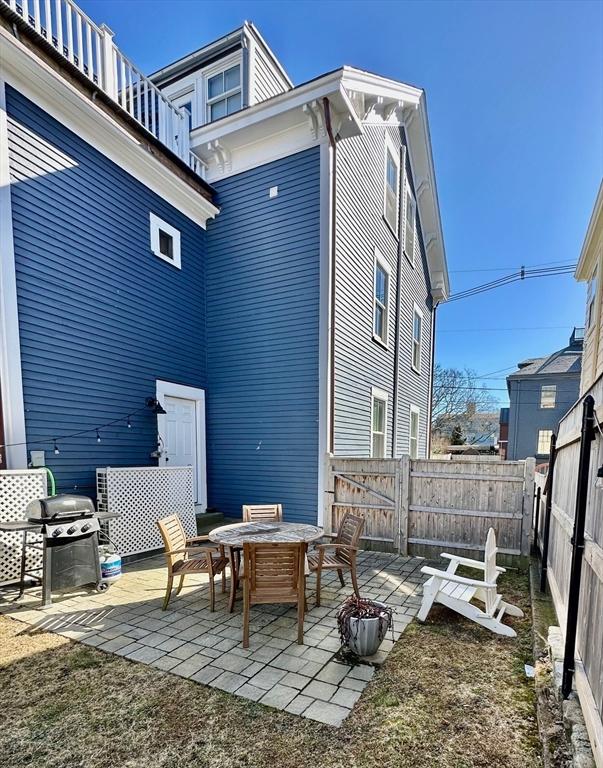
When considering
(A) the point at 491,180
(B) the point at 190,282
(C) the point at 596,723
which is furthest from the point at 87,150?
(A) the point at 491,180

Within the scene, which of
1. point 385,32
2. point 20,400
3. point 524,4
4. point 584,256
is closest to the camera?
point 20,400

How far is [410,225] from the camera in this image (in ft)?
35.6

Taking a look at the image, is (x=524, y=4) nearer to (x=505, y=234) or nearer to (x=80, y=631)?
(x=80, y=631)

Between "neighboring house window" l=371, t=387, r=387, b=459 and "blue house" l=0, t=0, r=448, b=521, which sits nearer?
"blue house" l=0, t=0, r=448, b=521

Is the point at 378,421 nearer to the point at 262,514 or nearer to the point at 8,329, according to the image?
the point at 262,514

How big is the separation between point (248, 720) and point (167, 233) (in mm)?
6825

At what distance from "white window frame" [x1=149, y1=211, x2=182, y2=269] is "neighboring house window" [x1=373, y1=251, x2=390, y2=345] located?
412 centimetres

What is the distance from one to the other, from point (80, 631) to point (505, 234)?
27251 millimetres

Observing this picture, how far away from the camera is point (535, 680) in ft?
8.21

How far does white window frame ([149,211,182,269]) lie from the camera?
643cm

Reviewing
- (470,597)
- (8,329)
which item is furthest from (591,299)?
(8,329)

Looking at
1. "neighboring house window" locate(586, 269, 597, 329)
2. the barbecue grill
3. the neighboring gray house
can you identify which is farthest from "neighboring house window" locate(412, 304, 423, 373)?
the neighboring gray house

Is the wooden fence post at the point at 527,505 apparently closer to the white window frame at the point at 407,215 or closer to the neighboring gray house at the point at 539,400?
the white window frame at the point at 407,215

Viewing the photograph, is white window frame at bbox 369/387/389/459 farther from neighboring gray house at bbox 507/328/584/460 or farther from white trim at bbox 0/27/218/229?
neighboring gray house at bbox 507/328/584/460
